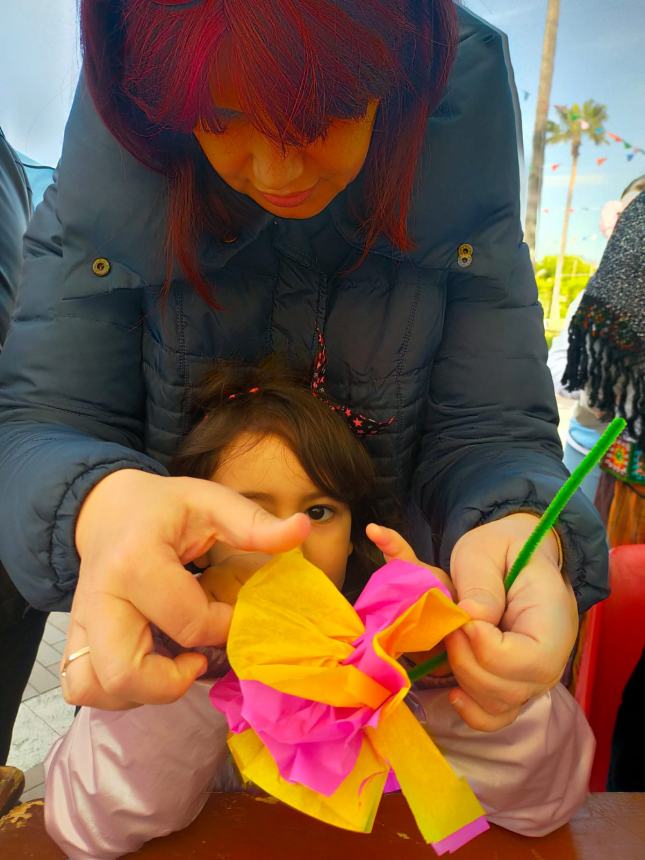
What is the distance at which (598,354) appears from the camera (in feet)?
4.50

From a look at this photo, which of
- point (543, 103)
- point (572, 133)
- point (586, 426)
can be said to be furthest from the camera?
point (572, 133)

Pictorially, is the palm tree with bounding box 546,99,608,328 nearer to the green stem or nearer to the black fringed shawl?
the black fringed shawl

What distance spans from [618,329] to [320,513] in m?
0.86

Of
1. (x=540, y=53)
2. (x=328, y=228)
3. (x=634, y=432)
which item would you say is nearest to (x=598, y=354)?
(x=634, y=432)

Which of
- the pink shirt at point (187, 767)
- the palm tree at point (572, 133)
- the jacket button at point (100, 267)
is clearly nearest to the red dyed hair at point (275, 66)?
the jacket button at point (100, 267)

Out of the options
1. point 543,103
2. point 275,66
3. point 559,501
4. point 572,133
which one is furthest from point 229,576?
point 572,133

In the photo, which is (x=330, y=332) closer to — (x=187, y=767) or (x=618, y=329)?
(x=187, y=767)

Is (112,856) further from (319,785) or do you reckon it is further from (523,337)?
(523,337)

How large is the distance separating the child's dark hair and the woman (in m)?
0.03

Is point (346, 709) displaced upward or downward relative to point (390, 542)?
downward

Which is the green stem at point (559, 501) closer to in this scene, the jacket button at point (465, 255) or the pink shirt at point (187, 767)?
the pink shirt at point (187, 767)

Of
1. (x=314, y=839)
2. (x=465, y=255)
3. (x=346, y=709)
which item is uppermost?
(x=465, y=255)

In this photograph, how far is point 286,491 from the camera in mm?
776

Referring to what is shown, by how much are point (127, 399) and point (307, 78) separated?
0.43 m
